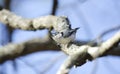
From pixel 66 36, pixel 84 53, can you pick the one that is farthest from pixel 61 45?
pixel 84 53

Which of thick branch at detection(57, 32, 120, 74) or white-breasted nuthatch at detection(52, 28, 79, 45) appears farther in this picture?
white-breasted nuthatch at detection(52, 28, 79, 45)

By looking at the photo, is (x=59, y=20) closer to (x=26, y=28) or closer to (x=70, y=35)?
(x=70, y=35)

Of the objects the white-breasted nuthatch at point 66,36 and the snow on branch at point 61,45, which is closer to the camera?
the snow on branch at point 61,45

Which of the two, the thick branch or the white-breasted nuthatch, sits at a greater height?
the white-breasted nuthatch

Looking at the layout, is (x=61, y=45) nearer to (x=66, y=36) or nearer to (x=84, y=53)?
(x=66, y=36)

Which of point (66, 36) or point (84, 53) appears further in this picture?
point (66, 36)

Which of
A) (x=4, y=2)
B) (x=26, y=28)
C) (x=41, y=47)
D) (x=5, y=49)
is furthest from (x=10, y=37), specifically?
(x=26, y=28)

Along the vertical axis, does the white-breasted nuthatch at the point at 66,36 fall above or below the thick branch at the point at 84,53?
above

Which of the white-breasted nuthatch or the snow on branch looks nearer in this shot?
the snow on branch

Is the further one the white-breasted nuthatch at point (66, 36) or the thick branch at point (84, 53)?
the white-breasted nuthatch at point (66, 36)

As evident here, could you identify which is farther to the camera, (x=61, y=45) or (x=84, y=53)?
(x=61, y=45)

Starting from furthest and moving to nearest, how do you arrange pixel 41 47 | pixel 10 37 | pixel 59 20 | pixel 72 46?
pixel 10 37 → pixel 41 47 → pixel 59 20 → pixel 72 46
